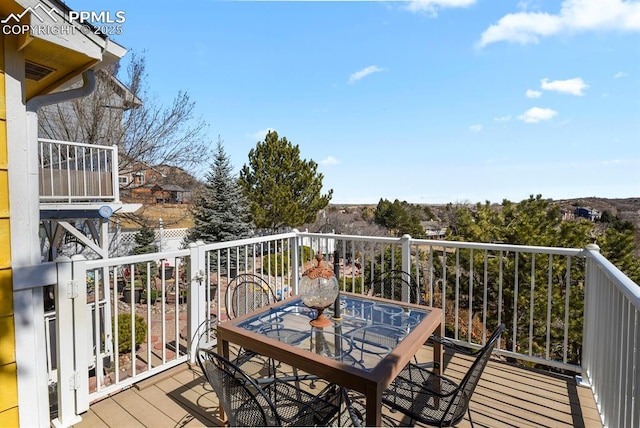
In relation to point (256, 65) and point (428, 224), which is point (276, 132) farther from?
point (428, 224)

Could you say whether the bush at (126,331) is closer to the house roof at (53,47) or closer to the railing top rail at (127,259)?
the railing top rail at (127,259)

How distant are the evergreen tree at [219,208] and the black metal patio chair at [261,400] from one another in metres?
10.8

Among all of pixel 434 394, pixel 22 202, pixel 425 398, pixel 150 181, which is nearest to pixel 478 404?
pixel 425 398

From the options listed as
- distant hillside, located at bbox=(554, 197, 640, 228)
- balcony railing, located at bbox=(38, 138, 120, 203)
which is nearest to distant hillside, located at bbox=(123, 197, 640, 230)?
distant hillside, located at bbox=(554, 197, 640, 228)

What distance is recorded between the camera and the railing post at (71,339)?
6.48ft

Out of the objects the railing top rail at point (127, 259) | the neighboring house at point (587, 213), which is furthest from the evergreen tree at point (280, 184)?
the railing top rail at point (127, 259)

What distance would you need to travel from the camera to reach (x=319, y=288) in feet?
6.45

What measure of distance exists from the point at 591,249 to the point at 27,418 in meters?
3.87

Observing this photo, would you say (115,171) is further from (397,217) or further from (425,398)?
(397,217)

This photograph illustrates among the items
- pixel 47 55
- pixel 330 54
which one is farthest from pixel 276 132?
pixel 47 55

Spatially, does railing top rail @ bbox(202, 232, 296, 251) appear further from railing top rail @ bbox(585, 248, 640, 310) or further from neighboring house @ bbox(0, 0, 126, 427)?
railing top rail @ bbox(585, 248, 640, 310)

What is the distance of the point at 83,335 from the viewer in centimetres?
209

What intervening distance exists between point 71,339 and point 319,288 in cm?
162

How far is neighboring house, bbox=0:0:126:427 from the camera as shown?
5.28 feet
